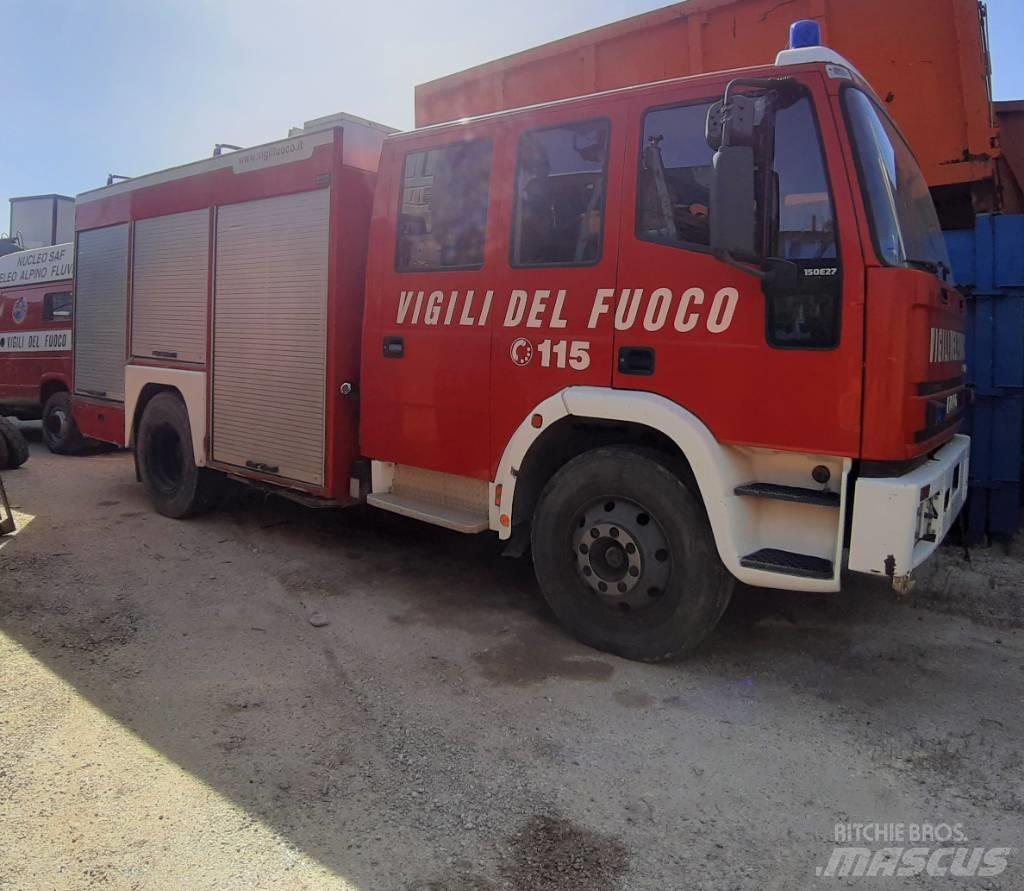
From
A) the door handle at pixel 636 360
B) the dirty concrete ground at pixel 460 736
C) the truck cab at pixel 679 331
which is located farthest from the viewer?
the door handle at pixel 636 360

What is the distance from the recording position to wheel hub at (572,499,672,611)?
12.2 ft

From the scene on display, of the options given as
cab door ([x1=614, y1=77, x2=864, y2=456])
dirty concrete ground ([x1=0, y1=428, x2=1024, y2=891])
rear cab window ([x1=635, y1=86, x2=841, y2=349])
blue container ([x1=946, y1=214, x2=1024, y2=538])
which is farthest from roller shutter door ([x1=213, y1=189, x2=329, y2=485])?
blue container ([x1=946, y1=214, x2=1024, y2=538])

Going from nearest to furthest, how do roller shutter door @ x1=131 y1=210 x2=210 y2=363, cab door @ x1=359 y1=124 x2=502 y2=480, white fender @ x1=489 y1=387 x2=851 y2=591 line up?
white fender @ x1=489 y1=387 x2=851 y2=591
cab door @ x1=359 y1=124 x2=502 y2=480
roller shutter door @ x1=131 y1=210 x2=210 y2=363

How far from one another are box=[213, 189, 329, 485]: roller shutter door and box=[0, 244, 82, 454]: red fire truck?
5.58m

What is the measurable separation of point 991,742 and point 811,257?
210 centimetres

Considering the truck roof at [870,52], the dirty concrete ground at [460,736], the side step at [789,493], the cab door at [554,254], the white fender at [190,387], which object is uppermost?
the truck roof at [870,52]

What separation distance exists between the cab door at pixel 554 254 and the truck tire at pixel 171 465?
335 centimetres

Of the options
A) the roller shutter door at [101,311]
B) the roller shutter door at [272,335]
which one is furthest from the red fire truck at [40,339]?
the roller shutter door at [272,335]

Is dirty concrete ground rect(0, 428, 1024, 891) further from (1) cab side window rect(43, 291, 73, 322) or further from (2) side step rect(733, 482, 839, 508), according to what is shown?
(1) cab side window rect(43, 291, 73, 322)

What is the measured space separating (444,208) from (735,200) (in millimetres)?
1910

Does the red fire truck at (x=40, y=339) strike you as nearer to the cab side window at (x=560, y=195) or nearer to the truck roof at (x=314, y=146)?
the truck roof at (x=314, y=146)

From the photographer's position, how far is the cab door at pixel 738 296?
3232 millimetres

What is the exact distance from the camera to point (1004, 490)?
5648mm

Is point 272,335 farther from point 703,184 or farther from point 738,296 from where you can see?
point 738,296
